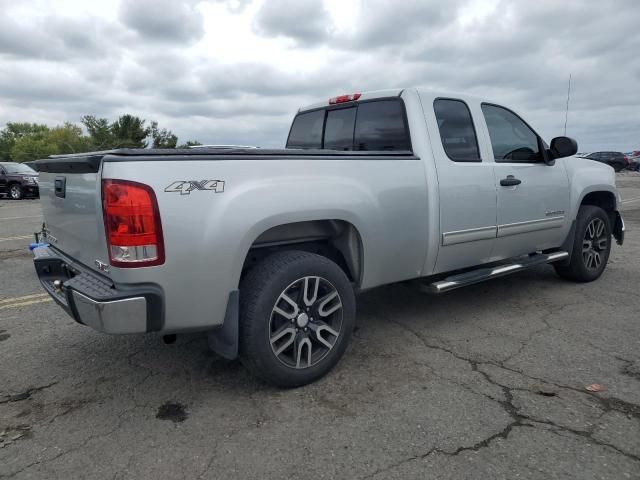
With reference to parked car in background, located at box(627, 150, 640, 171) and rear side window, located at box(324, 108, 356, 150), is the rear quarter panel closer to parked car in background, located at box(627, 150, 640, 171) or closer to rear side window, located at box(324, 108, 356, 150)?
rear side window, located at box(324, 108, 356, 150)

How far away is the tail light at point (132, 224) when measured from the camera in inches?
96.9

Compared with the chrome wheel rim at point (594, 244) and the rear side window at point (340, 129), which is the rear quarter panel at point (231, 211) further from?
the chrome wheel rim at point (594, 244)

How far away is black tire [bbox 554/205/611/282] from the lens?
5188 millimetres

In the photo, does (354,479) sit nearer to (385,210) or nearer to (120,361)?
(385,210)

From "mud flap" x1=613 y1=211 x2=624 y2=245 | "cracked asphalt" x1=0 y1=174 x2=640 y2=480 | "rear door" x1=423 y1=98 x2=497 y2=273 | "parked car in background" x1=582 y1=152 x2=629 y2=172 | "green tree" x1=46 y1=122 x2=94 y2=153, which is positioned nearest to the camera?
"cracked asphalt" x1=0 y1=174 x2=640 y2=480

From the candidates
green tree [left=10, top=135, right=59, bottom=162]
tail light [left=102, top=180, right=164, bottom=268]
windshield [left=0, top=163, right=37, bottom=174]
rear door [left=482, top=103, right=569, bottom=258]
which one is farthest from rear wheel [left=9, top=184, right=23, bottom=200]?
green tree [left=10, top=135, right=59, bottom=162]

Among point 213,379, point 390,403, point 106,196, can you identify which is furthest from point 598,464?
point 106,196

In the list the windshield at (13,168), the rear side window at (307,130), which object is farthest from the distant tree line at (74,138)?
the rear side window at (307,130)

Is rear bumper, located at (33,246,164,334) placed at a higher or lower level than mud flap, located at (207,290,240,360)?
higher

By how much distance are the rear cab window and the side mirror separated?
1758 mm

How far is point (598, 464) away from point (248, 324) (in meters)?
1.84

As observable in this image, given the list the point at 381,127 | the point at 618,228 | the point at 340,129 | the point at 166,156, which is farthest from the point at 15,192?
the point at 618,228

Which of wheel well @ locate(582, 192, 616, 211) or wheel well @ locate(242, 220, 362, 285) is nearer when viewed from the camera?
wheel well @ locate(242, 220, 362, 285)

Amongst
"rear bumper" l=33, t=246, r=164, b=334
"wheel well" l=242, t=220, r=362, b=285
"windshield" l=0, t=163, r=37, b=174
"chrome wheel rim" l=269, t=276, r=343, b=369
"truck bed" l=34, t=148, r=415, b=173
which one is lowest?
"chrome wheel rim" l=269, t=276, r=343, b=369
